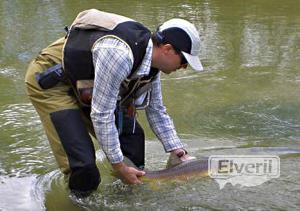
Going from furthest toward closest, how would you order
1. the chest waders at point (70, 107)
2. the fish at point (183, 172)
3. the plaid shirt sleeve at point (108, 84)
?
the fish at point (183, 172)
the chest waders at point (70, 107)
the plaid shirt sleeve at point (108, 84)

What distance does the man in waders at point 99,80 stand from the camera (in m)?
3.50

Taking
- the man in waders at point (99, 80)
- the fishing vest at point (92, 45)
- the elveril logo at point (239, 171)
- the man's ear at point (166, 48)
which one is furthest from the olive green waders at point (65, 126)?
the elveril logo at point (239, 171)

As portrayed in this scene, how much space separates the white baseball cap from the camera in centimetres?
354

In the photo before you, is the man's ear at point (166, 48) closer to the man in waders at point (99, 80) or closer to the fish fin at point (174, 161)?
the man in waders at point (99, 80)

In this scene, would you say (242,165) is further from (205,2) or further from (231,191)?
(205,2)

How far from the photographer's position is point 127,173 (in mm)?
Answer: 3826

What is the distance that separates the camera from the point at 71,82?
384cm

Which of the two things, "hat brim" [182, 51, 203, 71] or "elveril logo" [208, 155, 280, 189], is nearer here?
"hat brim" [182, 51, 203, 71]

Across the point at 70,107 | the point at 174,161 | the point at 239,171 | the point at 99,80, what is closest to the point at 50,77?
the point at 70,107

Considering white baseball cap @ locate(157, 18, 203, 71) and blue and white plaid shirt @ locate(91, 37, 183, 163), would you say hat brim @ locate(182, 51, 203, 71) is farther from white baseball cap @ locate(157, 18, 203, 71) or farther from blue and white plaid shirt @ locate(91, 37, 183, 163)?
blue and white plaid shirt @ locate(91, 37, 183, 163)

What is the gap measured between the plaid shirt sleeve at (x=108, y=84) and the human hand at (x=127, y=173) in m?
0.07

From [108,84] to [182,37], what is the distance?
1.78ft

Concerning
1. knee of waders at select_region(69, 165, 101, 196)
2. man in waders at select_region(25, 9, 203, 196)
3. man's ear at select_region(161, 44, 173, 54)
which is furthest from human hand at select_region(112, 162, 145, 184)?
man's ear at select_region(161, 44, 173, 54)

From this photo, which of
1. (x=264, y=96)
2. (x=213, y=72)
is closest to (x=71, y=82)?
(x=264, y=96)
